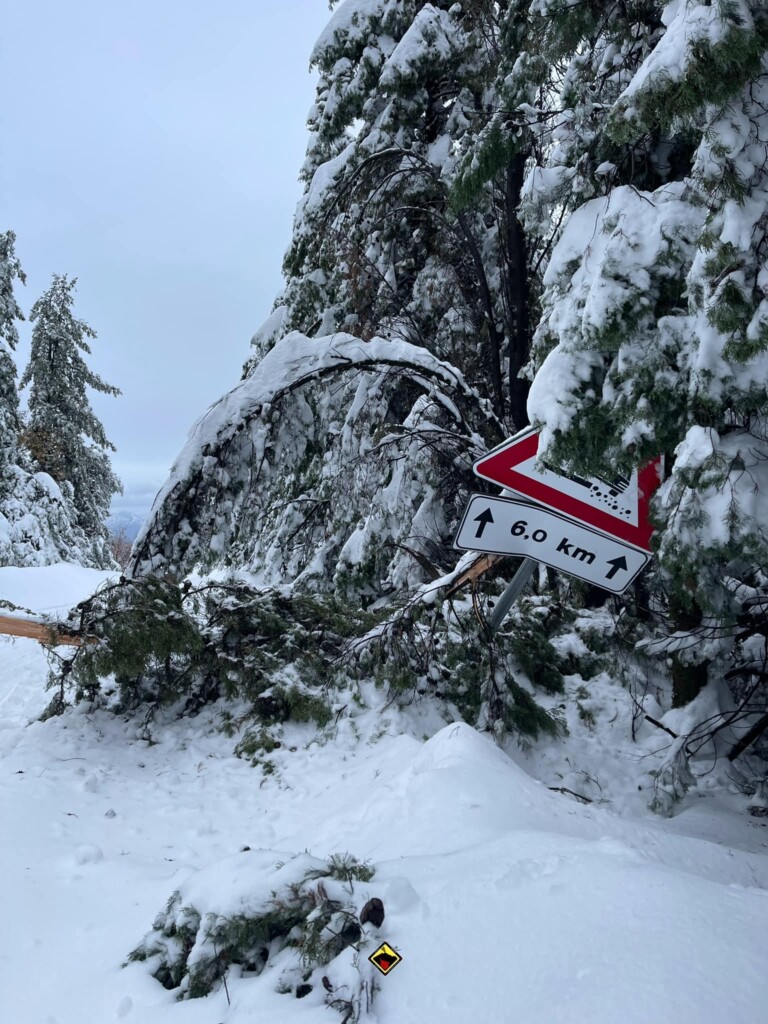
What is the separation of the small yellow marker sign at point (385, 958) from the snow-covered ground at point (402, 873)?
1.2 inches

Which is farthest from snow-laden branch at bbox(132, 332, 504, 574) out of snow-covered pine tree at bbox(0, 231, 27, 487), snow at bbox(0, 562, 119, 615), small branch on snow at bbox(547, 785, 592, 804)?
snow-covered pine tree at bbox(0, 231, 27, 487)

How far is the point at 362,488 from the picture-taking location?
702cm

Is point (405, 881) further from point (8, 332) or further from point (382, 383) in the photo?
point (8, 332)

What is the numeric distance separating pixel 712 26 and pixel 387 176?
5901 millimetres

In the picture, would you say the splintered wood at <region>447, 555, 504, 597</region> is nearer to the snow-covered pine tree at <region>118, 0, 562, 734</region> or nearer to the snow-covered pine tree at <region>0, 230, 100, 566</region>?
the snow-covered pine tree at <region>118, 0, 562, 734</region>

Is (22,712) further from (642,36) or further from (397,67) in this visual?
(397,67)


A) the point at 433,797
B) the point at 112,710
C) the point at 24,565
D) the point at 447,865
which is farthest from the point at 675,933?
the point at 24,565

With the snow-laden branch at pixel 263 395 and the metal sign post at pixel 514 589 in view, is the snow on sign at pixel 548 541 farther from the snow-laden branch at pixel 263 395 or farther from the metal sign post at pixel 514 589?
the snow-laden branch at pixel 263 395

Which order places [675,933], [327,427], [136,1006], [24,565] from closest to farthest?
1. [675,933]
2. [136,1006]
3. [327,427]
4. [24,565]

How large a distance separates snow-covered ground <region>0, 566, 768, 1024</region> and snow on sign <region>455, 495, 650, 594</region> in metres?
1.32

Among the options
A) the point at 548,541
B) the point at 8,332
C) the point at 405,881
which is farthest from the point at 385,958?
the point at 8,332

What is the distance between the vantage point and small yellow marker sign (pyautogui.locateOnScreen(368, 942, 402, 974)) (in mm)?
1994

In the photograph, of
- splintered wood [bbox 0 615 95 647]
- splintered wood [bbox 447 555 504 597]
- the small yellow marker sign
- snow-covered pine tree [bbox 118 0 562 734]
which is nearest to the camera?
the small yellow marker sign

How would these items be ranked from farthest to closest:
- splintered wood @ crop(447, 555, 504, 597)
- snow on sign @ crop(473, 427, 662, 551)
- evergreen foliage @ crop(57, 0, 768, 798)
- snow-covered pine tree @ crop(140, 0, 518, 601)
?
snow-covered pine tree @ crop(140, 0, 518, 601) → splintered wood @ crop(447, 555, 504, 597) → snow on sign @ crop(473, 427, 662, 551) → evergreen foliage @ crop(57, 0, 768, 798)
